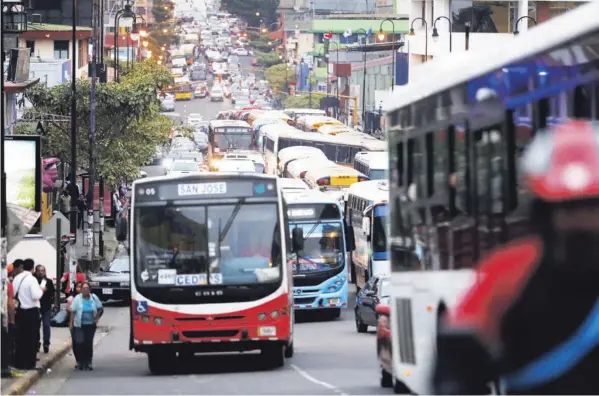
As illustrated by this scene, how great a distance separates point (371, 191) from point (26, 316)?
20.9 m

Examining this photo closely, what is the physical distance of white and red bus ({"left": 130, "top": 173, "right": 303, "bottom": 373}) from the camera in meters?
21.9

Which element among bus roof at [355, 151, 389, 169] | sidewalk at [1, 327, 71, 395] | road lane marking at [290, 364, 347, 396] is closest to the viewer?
road lane marking at [290, 364, 347, 396]

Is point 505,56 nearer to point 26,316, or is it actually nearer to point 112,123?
point 26,316

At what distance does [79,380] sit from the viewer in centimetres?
2264

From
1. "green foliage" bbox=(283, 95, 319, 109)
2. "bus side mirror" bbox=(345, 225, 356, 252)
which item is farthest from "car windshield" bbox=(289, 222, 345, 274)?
"green foliage" bbox=(283, 95, 319, 109)

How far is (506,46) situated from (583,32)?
1.84 meters

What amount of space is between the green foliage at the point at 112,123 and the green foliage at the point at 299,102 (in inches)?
4004

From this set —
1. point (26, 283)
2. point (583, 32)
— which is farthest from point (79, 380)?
point (583, 32)

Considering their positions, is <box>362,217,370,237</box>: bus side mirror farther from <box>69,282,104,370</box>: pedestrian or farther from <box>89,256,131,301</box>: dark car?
<box>69,282,104,370</box>: pedestrian

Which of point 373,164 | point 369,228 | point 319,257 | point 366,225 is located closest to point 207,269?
point 319,257

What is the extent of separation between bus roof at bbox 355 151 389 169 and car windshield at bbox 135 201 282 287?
1388 inches

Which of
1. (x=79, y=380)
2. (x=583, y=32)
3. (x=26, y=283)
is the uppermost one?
(x=583, y=32)

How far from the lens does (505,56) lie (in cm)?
879

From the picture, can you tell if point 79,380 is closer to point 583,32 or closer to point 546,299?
point 583,32
